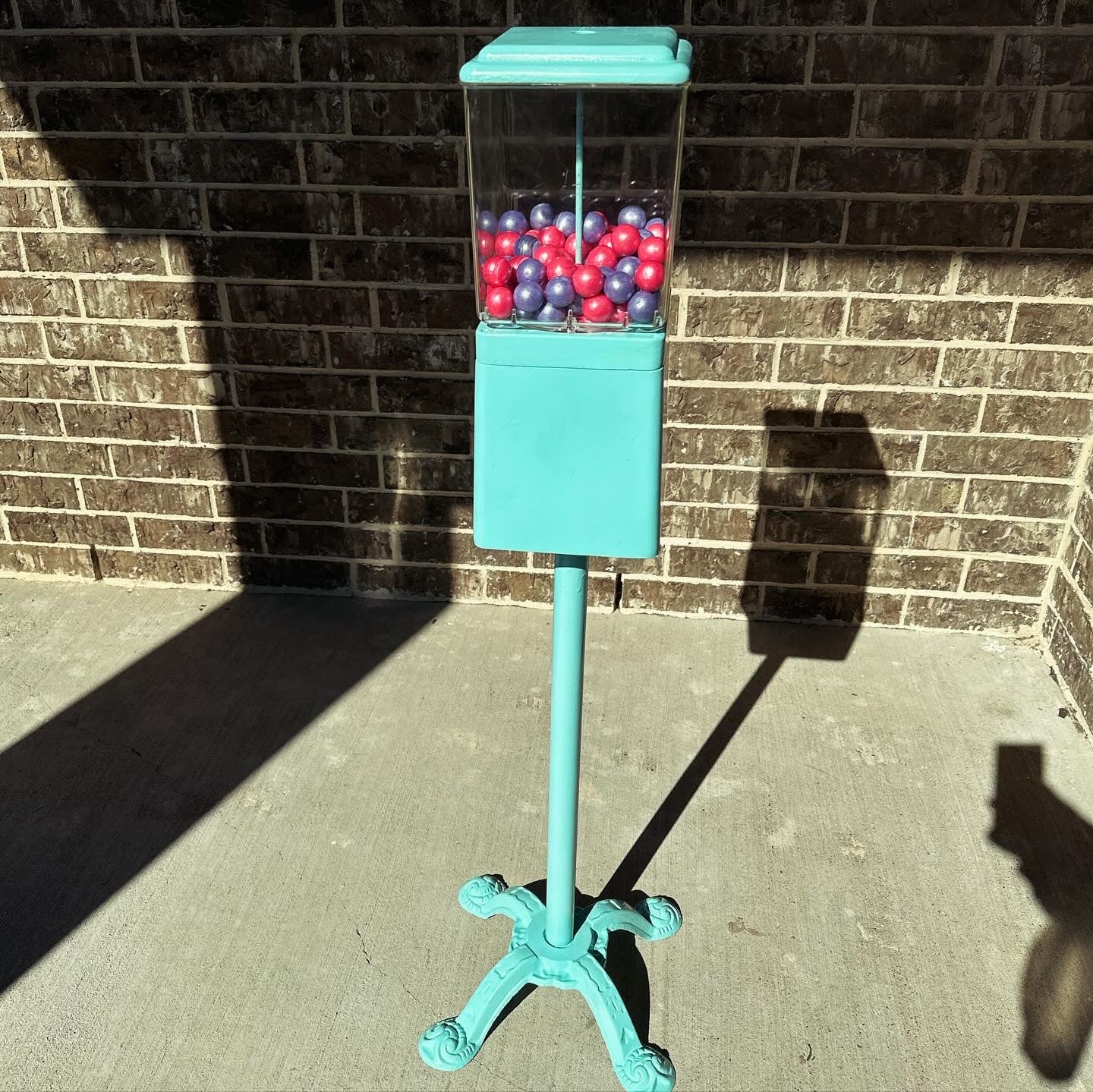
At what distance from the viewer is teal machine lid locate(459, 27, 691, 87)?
1.42m

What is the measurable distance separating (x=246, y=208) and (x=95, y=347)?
→ 2.46ft

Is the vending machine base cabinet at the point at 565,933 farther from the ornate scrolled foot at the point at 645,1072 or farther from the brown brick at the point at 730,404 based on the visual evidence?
the brown brick at the point at 730,404

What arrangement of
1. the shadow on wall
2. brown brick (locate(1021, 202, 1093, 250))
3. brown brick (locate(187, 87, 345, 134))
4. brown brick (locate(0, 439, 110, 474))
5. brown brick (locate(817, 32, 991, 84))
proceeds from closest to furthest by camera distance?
the shadow on wall → brown brick (locate(817, 32, 991, 84)) → brown brick (locate(1021, 202, 1093, 250)) → brown brick (locate(187, 87, 345, 134)) → brown brick (locate(0, 439, 110, 474))

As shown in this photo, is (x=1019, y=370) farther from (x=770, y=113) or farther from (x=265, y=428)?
(x=265, y=428)

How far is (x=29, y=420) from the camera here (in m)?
3.47

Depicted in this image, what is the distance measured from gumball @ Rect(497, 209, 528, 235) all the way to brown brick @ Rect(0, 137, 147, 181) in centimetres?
193

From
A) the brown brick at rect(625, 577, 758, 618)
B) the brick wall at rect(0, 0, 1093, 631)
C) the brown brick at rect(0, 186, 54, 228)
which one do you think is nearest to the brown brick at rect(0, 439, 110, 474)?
the brick wall at rect(0, 0, 1093, 631)

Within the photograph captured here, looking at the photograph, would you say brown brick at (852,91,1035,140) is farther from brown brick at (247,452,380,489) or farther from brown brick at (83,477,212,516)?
brown brick at (83,477,212,516)

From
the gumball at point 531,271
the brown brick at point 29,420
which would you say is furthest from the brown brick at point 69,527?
the gumball at point 531,271

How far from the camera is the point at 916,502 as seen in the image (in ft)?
10.5

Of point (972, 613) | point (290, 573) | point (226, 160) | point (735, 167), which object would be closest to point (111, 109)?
point (226, 160)

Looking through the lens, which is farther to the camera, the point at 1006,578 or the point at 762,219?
the point at 1006,578

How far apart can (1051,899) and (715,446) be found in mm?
1581

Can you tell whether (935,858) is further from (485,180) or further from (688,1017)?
(485,180)
